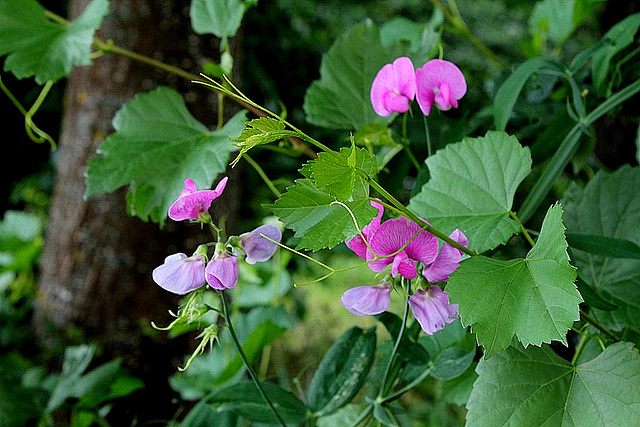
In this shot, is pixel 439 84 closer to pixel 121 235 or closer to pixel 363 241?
pixel 363 241

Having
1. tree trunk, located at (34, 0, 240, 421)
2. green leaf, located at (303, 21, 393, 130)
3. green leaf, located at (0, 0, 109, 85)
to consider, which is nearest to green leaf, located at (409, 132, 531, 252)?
green leaf, located at (303, 21, 393, 130)

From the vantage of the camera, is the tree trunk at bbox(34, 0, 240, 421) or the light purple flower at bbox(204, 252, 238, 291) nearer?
the light purple flower at bbox(204, 252, 238, 291)

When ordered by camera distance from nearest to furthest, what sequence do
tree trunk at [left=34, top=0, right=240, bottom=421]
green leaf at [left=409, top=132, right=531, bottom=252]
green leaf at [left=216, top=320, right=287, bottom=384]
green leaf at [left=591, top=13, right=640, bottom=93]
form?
green leaf at [left=409, top=132, right=531, bottom=252] → green leaf at [left=591, top=13, right=640, bottom=93] → green leaf at [left=216, top=320, right=287, bottom=384] → tree trunk at [left=34, top=0, right=240, bottom=421]

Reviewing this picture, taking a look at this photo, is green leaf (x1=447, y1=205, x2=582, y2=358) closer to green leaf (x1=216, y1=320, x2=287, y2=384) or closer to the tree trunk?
green leaf (x1=216, y1=320, x2=287, y2=384)

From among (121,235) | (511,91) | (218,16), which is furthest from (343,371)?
(121,235)

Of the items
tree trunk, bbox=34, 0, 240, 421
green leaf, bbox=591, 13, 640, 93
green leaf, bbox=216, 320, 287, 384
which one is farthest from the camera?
tree trunk, bbox=34, 0, 240, 421

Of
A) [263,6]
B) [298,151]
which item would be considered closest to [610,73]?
[298,151]
